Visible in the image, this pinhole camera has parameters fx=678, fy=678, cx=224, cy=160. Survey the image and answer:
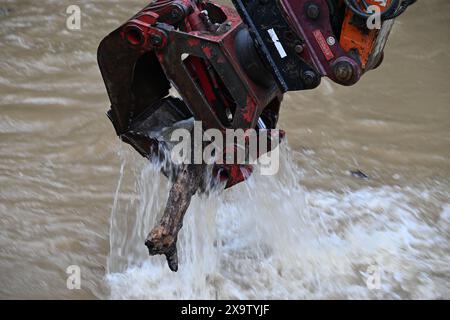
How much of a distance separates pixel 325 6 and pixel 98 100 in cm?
236

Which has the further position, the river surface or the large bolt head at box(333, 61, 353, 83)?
the river surface

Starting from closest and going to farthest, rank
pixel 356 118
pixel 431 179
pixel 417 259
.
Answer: pixel 417 259 < pixel 431 179 < pixel 356 118

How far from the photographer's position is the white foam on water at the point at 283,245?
2857 mm

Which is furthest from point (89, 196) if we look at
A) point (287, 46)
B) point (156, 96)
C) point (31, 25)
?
point (31, 25)

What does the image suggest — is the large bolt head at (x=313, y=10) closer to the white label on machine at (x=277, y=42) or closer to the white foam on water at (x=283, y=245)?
the white label on machine at (x=277, y=42)

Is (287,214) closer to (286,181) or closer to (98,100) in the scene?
(286,181)

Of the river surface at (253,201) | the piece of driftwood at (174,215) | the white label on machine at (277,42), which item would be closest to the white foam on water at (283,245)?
the river surface at (253,201)

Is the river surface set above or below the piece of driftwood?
below

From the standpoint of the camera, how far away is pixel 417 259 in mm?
3088

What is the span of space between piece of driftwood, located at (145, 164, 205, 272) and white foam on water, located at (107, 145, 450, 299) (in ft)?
0.52

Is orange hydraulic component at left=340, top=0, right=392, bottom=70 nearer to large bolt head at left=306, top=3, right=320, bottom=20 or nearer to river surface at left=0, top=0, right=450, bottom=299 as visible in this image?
large bolt head at left=306, top=3, right=320, bottom=20

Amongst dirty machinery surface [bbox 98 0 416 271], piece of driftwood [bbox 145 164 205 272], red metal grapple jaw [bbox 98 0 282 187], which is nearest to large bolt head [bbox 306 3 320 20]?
dirty machinery surface [bbox 98 0 416 271]

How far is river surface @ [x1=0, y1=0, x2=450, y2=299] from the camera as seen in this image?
2.89 metres

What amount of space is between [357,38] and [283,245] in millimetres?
1201
